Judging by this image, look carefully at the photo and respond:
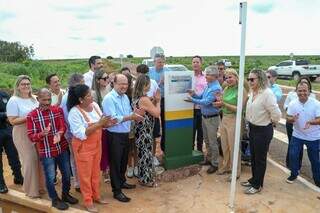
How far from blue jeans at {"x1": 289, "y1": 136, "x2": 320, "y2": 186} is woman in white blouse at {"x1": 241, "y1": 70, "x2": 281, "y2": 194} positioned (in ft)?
2.48

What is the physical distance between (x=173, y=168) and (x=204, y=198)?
123cm

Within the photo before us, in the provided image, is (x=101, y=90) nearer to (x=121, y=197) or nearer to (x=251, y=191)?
(x=121, y=197)

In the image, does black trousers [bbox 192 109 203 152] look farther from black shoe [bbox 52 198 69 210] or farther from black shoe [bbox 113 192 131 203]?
black shoe [bbox 52 198 69 210]

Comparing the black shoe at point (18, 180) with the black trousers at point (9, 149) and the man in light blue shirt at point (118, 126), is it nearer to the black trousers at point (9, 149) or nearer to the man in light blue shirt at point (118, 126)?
the black trousers at point (9, 149)

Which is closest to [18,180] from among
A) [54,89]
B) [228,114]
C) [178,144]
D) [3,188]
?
[3,188]

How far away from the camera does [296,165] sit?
6660 millimetres

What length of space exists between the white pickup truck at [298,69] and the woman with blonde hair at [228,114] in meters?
25.1

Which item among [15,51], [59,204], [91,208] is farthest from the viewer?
[15,51]

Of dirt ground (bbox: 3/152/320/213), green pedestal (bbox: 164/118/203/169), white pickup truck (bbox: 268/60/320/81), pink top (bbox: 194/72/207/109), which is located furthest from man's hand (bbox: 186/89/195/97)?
white pickup truck (bbox: 268/60/320/81)

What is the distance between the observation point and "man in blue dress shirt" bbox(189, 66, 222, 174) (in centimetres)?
684

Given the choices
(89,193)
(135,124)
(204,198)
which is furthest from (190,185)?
(89,193)

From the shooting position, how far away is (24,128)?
602cm

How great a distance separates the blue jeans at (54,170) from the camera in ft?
18.5

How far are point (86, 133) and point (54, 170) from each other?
2.85 ft
